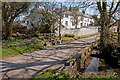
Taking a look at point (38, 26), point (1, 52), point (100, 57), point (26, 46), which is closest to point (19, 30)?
point (38, 26)

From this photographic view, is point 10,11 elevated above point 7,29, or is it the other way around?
point 10,11

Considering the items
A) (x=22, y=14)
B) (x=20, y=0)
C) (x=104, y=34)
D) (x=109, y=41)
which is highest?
(x=20, y=0)

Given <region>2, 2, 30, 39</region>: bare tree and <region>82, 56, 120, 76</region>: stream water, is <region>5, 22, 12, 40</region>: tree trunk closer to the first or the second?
<region>2, 2, 30, 39</region>: bare tree

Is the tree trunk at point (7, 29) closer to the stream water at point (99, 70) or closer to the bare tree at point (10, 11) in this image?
the bare tree at point (10, 11)

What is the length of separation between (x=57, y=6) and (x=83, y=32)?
38.5ft

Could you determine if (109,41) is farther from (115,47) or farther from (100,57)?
(100,57)

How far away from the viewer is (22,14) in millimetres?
12023

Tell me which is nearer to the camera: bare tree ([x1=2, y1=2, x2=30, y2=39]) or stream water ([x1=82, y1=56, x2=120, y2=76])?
stream water ([x1=82, y1=56, x2=120, y2=76])

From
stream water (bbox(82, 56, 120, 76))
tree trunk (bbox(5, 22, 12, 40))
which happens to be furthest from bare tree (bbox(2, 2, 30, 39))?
stream water (bbox(82, 56, 120, 76))

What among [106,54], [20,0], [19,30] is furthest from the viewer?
[19,30]

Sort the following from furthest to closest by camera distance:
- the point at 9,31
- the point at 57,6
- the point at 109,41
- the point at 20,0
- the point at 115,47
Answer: the point at 57,6 → the point at 9,31 → the point at 20,0 → the point at 109,41 → the point at 115,47

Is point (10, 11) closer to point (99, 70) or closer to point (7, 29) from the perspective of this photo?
point (7, 29)

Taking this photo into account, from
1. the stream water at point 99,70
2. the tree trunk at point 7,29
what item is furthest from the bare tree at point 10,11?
the stream water at point 99,70

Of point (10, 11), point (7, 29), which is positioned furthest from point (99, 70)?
point (7, 29)
